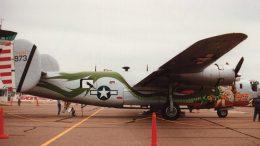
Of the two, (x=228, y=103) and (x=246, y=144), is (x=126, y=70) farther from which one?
(x=246, y=144)

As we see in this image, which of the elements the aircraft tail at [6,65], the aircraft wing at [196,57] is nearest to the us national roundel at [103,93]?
the aircraft wing at [196,57]

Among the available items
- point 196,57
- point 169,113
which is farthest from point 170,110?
point 196,57

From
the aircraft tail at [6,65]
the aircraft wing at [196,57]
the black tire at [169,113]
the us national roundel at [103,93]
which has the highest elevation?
the aircraft wing at [196,57]

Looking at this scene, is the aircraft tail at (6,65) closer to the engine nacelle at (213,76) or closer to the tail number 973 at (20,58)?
the tail number 973 at (20,58)

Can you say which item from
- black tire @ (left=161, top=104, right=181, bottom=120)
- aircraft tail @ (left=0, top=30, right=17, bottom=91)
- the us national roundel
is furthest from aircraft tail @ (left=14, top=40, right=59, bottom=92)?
aircraft tail @ (left=0, top=30, right=17, bottom=91)

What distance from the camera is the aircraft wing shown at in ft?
50.3

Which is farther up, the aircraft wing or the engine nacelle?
the aircraft wing

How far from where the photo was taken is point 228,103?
22.8 meters

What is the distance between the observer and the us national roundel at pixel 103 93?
21.4 meters

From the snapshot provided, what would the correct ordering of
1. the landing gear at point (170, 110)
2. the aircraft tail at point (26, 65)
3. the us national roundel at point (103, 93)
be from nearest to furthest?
the aircraft tail at point (26, 65)
the landing gear at point (170, 110)
the us national roundel at point (103, 93)

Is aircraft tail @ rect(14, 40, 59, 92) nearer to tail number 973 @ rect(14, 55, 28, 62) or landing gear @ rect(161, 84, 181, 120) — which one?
tail number 973 @ rect(14, 55, 28, 62)

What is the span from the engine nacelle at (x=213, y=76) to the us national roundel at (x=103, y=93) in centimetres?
469

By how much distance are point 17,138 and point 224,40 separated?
31.3 feet

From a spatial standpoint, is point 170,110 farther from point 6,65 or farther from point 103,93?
point 6,65
